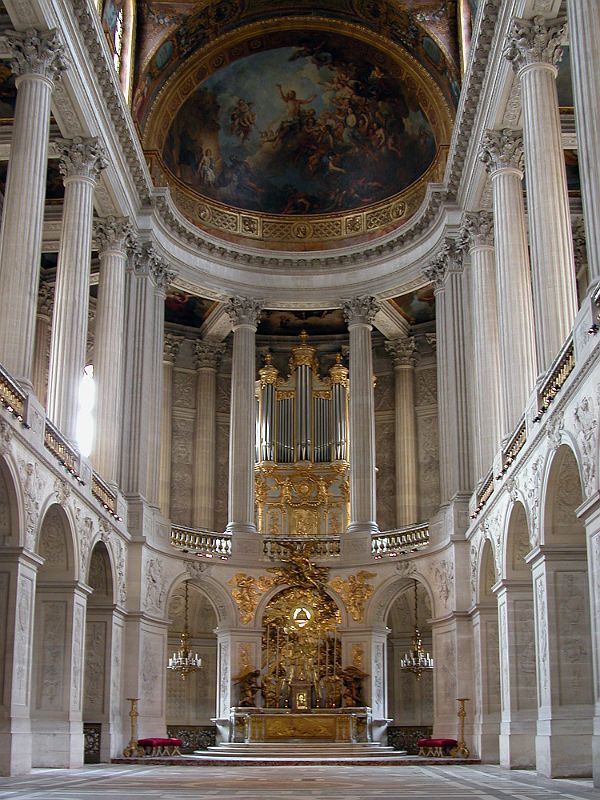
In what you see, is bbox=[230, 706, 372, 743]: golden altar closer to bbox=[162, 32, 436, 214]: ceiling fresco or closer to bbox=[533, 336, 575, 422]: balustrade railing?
bbox=[533, 336, 575, 422]: balustrade railing

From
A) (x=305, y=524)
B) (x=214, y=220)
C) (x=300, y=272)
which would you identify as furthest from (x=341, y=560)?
(x=214, y=220)

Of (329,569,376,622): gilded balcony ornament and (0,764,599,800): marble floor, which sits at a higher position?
(329,569,376,622): gilded balcony ornament

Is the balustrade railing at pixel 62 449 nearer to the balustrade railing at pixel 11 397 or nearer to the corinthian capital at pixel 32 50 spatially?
the balustrade railing at pixel 11 397

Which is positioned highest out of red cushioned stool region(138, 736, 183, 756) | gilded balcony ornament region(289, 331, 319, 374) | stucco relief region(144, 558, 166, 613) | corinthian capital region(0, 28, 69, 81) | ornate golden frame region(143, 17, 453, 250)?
ornate golden frame region(143, 17, 453, 250)

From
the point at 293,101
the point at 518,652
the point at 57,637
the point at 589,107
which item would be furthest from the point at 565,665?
the point at 293,101

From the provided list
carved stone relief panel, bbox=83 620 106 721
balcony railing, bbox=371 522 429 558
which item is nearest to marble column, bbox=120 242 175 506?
carved stone relief panel, bbox=83 620 106 721

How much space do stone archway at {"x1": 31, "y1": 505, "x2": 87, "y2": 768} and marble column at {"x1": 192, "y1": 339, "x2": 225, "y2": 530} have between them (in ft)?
50.0

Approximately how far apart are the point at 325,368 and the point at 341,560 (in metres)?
9.87

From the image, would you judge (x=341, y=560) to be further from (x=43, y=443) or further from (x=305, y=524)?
(x=43, y=443)

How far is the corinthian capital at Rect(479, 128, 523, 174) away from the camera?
28734 mm

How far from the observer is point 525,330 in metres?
26.2

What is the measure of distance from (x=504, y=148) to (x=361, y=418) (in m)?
11.6

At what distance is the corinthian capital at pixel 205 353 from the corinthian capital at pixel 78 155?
46.7 feet

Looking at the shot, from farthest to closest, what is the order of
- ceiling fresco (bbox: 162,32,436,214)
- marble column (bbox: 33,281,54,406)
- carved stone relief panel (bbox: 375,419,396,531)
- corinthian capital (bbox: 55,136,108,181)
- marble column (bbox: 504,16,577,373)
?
1. carved stone relief panel (bbox: 375,419,396,531)
2. ceiling fresco (bbox: 162,32,436,214)
3. marble column (bbox: 33,281,54,406)
4. corinthian capital (bbox: 55,136,108,181)
5. marble column (bbox: 504,16,577,373)
